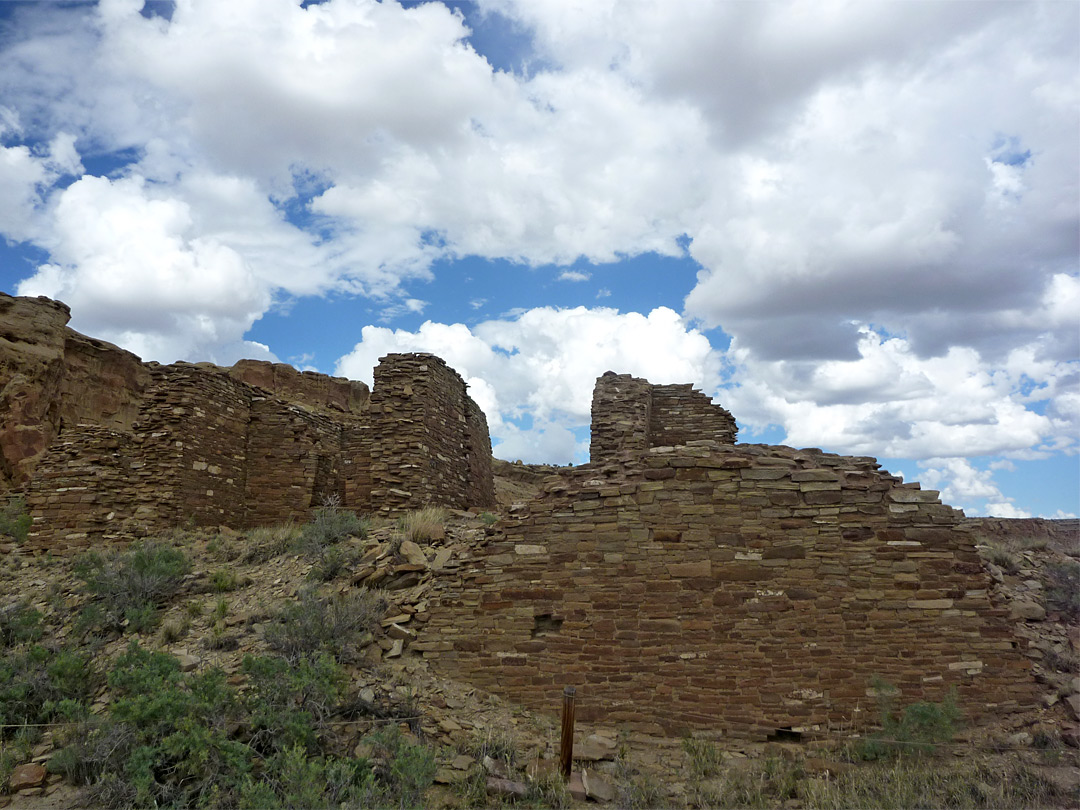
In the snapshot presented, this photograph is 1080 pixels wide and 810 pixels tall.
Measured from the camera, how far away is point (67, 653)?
23.8 ft

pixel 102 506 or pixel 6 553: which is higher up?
pixel 102 506

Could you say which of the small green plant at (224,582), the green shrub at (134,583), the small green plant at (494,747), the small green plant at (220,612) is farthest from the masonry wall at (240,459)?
the small green plant at (494,747)

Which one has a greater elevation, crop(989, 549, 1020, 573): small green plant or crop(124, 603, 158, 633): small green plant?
crop(989, 549, 1020, 573): small green plant

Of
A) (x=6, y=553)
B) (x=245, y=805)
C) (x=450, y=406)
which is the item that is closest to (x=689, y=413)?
(x=450, y=406)

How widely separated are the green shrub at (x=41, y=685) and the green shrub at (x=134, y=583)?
90cm

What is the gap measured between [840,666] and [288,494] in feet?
39.9

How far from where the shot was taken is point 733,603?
7.16m

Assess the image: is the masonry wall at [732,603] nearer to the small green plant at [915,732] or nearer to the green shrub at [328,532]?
the small green plant at [915,732]

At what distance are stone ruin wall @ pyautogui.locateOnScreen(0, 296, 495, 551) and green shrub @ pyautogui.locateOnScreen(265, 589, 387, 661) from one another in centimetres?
526

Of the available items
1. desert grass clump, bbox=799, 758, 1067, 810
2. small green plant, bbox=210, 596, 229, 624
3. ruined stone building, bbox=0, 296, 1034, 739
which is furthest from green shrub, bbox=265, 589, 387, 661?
desert grass clump, bbox=799, 758, 1067, 810

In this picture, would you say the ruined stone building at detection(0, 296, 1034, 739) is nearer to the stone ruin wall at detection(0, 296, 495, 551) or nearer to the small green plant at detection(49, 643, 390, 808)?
the small green plant at detection(49, 643, 390, 808)

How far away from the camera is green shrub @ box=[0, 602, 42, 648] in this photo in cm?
828

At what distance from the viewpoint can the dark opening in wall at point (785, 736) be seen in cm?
675

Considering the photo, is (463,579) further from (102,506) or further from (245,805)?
(102,506)
